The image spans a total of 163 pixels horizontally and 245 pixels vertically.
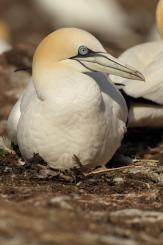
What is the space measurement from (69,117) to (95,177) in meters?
0.49

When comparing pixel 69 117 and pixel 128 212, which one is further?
pixel 69 117

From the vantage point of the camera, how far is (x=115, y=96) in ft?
20.8

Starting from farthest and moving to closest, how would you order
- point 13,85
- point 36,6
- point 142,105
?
1. point 36,6
2. point 13,85
3. point 142,105

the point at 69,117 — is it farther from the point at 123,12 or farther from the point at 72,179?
the point at 123,12

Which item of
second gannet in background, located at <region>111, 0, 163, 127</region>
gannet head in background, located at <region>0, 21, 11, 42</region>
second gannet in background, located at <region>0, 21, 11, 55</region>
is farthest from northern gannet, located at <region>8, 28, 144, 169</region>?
gannet head in background, located at <region>0, 21, 11, 42</region>

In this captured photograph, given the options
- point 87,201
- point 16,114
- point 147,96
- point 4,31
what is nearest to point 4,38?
point 4,31

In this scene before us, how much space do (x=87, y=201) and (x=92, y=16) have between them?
13345 millimetres

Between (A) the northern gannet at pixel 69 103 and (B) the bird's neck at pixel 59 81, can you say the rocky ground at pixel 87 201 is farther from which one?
(B) the bird's neck at pixel 59 81

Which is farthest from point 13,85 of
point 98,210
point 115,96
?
point 98,210

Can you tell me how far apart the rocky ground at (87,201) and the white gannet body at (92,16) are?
9994 millimetres

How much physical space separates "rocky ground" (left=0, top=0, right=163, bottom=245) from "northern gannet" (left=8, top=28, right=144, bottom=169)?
0.16m

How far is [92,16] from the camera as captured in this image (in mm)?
18219

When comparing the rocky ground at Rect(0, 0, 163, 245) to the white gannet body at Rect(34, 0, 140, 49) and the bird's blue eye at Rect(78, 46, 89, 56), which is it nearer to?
the bird's blue eye at Rect(78, 46, 89, 56)

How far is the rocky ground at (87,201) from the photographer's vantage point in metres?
4.27
